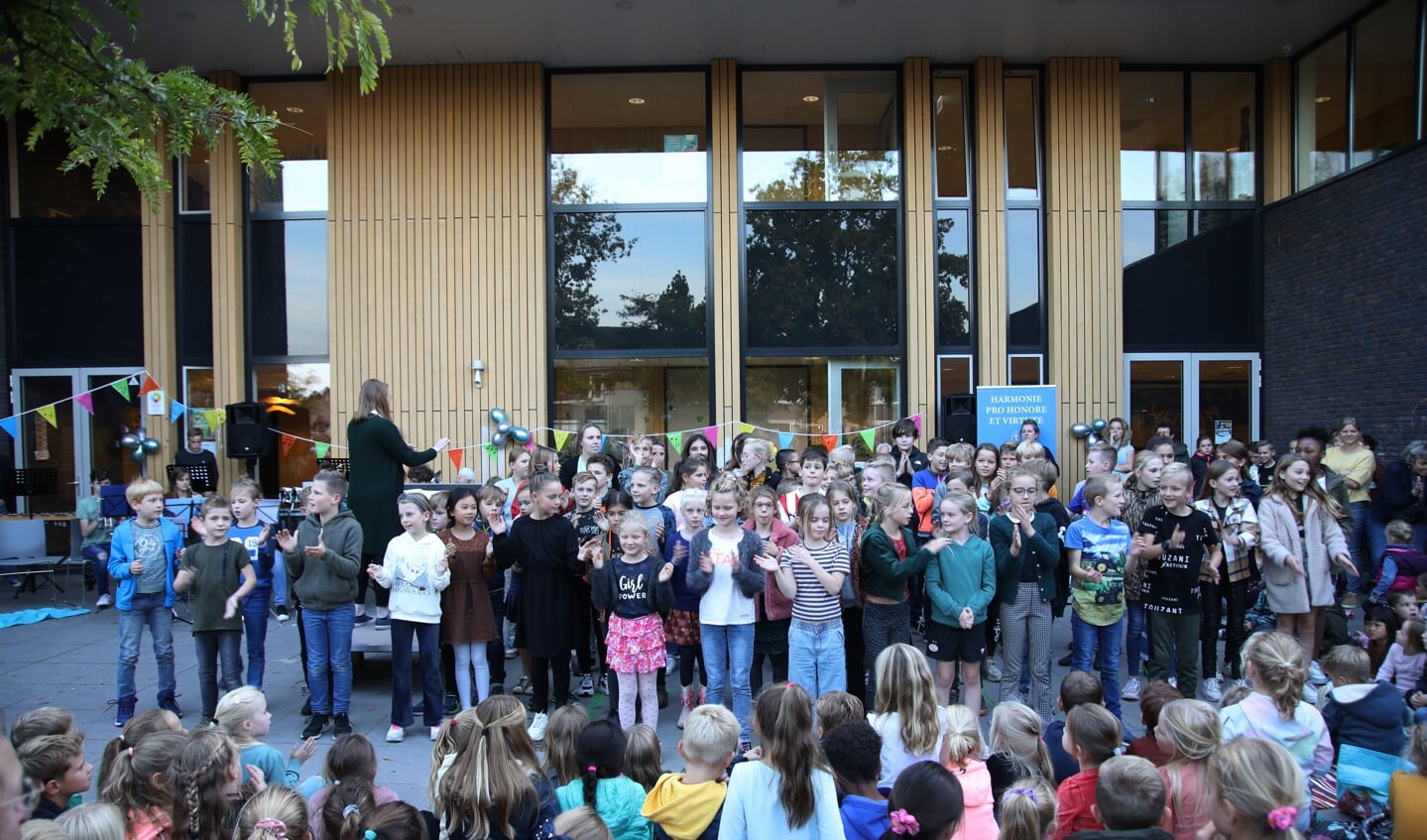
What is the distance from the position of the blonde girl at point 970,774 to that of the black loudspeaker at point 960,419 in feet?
28.3

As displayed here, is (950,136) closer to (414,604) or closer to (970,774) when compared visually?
(414,604)

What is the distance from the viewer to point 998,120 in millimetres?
13102

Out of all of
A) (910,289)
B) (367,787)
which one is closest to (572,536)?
(367,787)

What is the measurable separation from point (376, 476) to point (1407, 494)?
986cm

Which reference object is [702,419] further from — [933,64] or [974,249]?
[933,64]

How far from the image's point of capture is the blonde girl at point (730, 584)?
19.0 ft

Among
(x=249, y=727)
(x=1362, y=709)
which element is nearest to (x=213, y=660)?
Result: (x=249, y=727)

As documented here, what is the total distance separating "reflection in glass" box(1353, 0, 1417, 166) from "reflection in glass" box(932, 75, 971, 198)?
196 inches

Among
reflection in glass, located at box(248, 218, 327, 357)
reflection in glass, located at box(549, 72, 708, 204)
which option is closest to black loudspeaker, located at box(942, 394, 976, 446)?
reflection in glass, located at box(549, 72, 708, 204)

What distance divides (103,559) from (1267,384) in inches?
626

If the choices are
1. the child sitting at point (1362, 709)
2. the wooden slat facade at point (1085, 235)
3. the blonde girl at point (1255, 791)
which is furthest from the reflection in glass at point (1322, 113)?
the blonde girl at point (1255, 791)

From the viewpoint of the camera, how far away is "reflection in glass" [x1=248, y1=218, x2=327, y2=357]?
13.3 meters

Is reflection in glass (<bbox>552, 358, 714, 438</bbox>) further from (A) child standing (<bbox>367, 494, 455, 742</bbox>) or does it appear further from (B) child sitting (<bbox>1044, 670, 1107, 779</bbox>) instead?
(B) child sitting (<bbox>1044, 670, 1107, 779</bbox>)

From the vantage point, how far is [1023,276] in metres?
13.2
